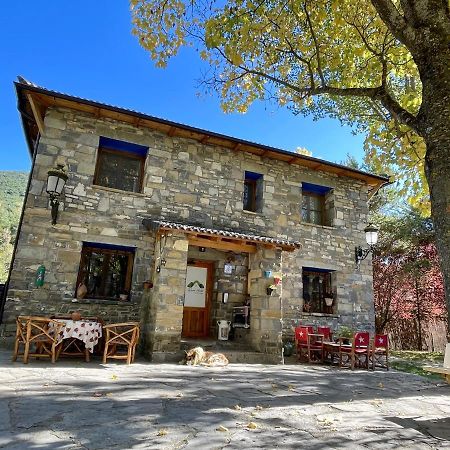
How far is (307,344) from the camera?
8.17 m

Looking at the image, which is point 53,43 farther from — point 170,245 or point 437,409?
point 437,409

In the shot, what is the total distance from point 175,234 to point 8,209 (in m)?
44.3

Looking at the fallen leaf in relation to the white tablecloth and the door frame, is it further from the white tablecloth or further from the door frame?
the door frame

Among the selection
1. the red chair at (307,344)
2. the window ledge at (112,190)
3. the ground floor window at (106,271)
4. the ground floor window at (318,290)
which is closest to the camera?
the ground floor window at (106,271)

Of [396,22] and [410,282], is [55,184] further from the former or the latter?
[410,282]

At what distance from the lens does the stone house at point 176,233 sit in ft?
23.4

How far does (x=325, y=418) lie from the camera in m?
3.40

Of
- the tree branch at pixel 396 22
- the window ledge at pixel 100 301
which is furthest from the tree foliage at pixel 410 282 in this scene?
the tree branch at pixel 396 22

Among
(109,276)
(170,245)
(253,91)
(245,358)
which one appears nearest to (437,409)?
(245,358)

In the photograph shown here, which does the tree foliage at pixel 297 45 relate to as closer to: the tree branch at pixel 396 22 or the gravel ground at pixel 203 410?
the tree branch at pixel 396 22

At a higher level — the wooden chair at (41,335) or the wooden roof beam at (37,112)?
the wooden roof beam at (37,112)

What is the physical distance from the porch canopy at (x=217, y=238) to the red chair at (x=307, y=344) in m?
2.08

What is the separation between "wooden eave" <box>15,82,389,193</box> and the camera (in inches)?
290

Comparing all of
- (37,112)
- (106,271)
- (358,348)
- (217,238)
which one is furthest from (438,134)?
(37,112)
